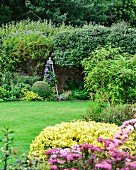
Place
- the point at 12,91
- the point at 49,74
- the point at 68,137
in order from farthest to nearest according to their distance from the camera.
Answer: the point at 49,74, the point at 12,91, the point at 68,137

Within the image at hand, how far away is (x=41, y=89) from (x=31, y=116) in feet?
13.1

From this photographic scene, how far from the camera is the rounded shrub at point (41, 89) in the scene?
14672mm

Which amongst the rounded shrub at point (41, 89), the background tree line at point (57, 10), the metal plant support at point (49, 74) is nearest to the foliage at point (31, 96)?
the rounded shrub at point (41, 89)

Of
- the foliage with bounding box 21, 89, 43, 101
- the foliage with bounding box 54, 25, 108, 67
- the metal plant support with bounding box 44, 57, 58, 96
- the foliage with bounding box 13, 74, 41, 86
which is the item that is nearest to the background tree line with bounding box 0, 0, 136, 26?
the foliage with bounding box 54, 25, 108, 67

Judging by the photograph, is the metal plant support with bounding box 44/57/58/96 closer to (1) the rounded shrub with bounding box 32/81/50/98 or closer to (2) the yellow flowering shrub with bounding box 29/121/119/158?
(1) the rounded shrub with bounding box 32/81/50/98

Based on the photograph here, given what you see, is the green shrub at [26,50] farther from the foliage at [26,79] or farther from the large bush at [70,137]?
the large bush at [70,137]

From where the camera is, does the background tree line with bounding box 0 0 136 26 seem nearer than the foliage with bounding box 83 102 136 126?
No

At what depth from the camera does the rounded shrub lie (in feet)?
48.1

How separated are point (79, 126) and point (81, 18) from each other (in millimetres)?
22255

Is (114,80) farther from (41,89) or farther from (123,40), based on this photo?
(123,40)

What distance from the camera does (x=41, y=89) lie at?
1466cm

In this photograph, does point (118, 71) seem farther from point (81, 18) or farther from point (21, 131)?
point (81, 18)

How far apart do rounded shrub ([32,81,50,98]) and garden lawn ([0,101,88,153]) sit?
955 millimetres

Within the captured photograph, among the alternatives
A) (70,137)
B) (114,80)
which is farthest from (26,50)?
(70,137)
